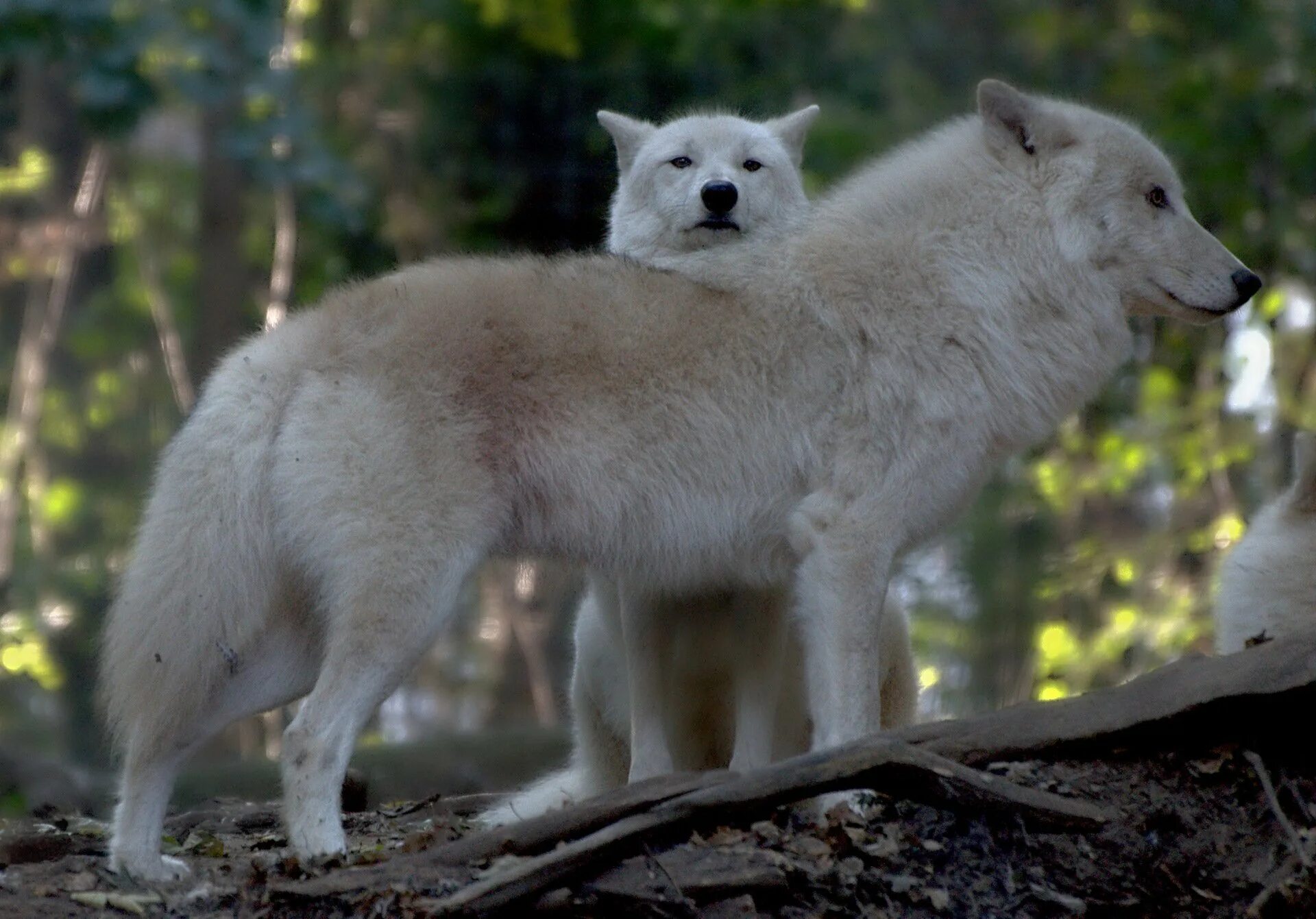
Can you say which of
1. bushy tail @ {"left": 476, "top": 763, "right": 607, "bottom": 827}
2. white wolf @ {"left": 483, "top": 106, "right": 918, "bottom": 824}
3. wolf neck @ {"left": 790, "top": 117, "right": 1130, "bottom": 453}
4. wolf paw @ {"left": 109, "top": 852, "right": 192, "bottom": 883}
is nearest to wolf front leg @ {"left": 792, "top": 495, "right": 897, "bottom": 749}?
white wolf @ {"left": 483, "top": 106, "right": 918, "bottom": 824}

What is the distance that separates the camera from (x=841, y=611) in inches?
163

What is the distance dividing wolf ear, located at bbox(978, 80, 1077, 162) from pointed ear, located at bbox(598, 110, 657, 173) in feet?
6.24

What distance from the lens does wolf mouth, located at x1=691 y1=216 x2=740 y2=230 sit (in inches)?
215

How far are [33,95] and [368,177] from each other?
3.60 metres

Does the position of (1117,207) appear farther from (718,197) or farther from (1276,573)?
(718,197)

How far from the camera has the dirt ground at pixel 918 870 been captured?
338 centimetres

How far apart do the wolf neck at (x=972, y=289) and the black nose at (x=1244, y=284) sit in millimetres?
346

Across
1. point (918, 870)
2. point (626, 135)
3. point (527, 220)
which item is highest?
point (527, 220)

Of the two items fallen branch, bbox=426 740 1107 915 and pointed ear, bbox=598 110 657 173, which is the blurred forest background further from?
fallen branch, bbox=426 740 1107 915

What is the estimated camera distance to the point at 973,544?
985 cm

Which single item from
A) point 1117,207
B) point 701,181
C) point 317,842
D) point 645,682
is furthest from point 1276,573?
point 317,842

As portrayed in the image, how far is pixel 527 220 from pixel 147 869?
24.0 ft

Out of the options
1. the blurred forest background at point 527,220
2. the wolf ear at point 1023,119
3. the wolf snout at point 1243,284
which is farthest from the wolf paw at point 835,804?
the blurred forest background at point 527,220

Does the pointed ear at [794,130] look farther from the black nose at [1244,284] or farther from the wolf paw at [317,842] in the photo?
the wolf paw at [317,842]
